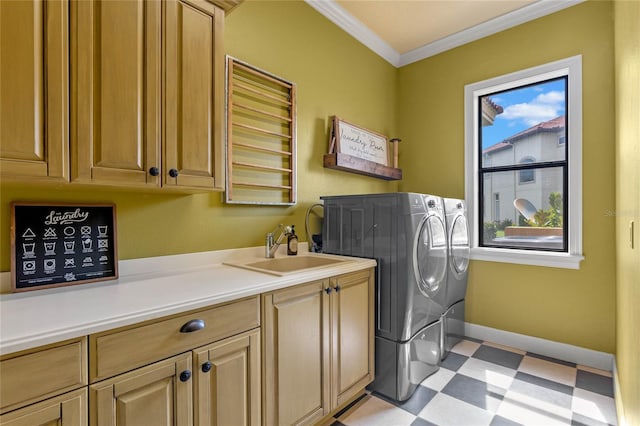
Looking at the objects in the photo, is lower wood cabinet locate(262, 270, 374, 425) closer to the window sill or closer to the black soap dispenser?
the black soap dispenser

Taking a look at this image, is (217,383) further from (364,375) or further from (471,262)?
(471,262)

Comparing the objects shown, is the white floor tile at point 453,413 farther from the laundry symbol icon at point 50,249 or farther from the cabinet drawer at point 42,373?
the laundry symbol icon at point 50,249

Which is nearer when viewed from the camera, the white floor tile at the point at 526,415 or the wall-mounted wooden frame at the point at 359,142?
the white floor tile at the point at 526,415

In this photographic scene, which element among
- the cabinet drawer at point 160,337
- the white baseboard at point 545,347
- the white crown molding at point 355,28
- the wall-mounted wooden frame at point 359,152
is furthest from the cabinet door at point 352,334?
the white crown molding at point 355,28

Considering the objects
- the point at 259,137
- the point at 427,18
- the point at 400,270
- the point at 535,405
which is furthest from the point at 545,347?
the point at 427,18

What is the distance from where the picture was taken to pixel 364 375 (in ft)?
6.26

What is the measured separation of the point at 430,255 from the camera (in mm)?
2115

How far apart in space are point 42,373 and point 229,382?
60 cm

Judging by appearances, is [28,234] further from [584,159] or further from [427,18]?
[584,159]

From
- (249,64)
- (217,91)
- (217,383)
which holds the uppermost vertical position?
(249,64)

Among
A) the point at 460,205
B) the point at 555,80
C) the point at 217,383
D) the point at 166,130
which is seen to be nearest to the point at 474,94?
the point at 555,80

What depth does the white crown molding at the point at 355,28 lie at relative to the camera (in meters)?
2.50

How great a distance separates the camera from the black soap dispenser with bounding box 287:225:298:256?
214 centimetres

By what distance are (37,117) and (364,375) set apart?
2009 mm
